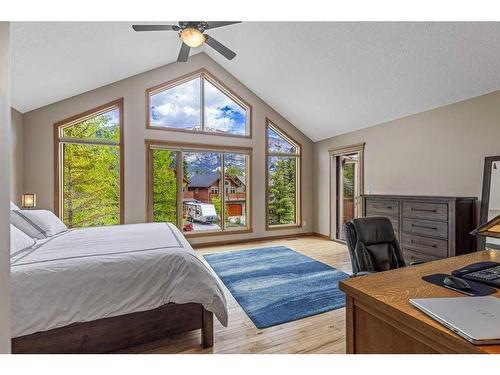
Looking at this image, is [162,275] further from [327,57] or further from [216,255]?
[327,57]

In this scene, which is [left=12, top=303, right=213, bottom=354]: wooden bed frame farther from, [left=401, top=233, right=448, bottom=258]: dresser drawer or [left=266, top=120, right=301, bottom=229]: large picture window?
[left=266, top=120, right=301, bottom=229]: large picture window

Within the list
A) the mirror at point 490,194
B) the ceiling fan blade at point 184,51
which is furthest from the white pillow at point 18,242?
the mirror at point 490,194

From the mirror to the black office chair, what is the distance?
1.77 m

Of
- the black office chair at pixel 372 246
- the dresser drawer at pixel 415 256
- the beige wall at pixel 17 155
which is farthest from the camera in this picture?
the beige wall at pixel 17 155

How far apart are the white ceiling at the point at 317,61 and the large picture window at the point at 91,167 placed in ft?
1.76

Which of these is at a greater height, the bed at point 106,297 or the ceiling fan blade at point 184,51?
the ceiling fan blade at point 184,51

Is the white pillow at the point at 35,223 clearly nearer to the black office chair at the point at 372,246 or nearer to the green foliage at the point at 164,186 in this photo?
the green foliage at the point at 164,186

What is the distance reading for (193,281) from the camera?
1.97m

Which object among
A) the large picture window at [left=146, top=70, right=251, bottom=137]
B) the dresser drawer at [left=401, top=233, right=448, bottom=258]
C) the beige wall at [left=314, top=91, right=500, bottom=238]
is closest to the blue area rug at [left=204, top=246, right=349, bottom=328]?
the dresser drawer at [left=401, top=233, right=448, bottom=258]

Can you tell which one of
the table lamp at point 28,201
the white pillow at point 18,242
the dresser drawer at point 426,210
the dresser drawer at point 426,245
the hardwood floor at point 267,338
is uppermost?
the table lamp at point 28,201

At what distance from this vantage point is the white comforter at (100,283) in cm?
161

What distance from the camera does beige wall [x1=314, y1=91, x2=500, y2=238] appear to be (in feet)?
10.8
